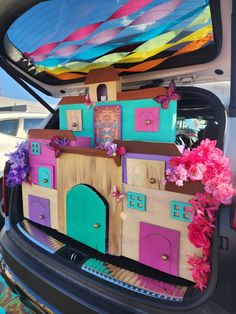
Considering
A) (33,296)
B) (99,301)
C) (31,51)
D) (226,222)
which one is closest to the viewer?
(226,222)

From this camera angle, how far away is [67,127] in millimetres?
1573

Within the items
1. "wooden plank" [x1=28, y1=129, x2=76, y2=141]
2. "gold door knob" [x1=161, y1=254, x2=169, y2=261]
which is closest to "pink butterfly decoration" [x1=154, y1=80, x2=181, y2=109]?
"wooden plank" [x1=28, y1=129, x2=76, y2=141]

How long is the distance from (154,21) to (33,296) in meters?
1.44

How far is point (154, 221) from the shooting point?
1.17 meters

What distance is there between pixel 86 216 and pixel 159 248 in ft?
1.38

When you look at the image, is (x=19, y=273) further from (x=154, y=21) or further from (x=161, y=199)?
(x=154, y=21)

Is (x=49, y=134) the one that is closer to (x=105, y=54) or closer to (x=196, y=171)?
(x=105, y=54)

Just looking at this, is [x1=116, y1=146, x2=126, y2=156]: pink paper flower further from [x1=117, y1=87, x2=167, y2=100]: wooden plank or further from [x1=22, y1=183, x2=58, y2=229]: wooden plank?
[x1=22, y1=183, x2=58, y2=229]: wooden plank

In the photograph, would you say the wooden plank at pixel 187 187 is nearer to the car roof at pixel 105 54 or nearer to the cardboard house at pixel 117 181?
the cardboard house at pixel 117 181

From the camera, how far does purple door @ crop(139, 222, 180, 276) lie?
1125 mm

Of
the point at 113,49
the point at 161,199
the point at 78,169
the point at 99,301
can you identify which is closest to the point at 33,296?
the point at 99,301

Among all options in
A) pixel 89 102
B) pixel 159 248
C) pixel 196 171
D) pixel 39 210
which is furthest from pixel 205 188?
pixel 39 210

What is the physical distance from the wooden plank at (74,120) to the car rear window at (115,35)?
313mm

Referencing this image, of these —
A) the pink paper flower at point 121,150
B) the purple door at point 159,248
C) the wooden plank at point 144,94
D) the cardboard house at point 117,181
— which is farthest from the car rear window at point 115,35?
the purple door at point 159,248
